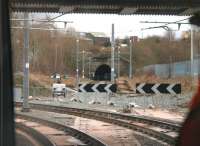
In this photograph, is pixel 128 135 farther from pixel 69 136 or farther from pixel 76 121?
pixel 76 121

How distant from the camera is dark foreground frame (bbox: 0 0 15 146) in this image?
3219mm

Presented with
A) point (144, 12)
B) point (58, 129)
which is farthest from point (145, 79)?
point (144, 12)

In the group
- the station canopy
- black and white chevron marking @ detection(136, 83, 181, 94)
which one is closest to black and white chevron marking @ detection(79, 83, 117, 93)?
black and white chevron marking @ detection(136, 83, 181, 94)

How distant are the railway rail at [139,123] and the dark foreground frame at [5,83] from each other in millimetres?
7459

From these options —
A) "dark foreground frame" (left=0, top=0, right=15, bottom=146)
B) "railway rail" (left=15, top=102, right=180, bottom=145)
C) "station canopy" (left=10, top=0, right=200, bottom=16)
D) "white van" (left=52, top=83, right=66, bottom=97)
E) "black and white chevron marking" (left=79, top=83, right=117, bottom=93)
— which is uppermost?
"station canopy" (left=10, top=0, right=200, bottom=16)

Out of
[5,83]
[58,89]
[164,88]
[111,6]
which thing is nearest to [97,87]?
[164,88]

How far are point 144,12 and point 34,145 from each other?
15.6 ft

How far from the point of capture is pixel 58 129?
1780 cm

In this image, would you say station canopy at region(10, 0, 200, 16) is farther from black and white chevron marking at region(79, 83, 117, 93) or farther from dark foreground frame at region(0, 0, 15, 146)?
black and white chevron marking at region(79, 83, 117, 93)

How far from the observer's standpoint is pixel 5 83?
10.6 feet

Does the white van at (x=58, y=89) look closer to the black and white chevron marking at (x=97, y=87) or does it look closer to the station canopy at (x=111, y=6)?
the black and white chevron marking at (x=97, y=87)

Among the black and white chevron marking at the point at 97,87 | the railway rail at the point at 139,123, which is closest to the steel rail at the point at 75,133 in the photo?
the railway rail at the point at 139,123

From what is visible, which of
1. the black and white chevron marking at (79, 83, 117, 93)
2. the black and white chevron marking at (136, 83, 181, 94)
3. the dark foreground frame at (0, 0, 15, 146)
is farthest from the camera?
the black and white chevron marking at (79, 83, 117, 93)

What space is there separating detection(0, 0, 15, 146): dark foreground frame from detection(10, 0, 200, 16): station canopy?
635 centimetres
